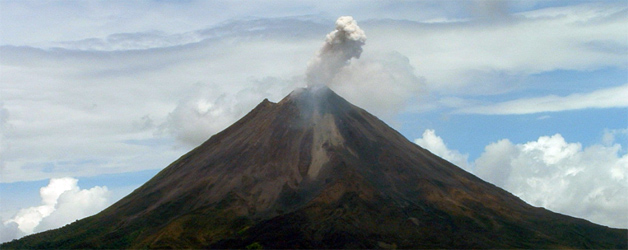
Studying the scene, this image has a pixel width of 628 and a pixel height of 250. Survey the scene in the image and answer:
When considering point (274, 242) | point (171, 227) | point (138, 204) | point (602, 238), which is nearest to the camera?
point (274, 242)

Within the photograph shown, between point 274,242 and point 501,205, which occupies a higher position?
point 501,205

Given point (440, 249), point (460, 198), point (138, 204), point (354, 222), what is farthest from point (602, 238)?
point (138, 204)

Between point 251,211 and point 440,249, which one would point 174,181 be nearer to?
point 251,211

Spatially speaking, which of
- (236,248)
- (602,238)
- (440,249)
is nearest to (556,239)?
(602,238)

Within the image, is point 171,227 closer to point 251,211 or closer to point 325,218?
point 251,211

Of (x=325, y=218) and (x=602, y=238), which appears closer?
(x=325, y=218)

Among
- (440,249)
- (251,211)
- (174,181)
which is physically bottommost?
(440,249)

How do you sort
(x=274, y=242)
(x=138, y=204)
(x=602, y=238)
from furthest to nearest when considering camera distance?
(x=138, y=204), (x=602, y=238), (x=274, y=242)
